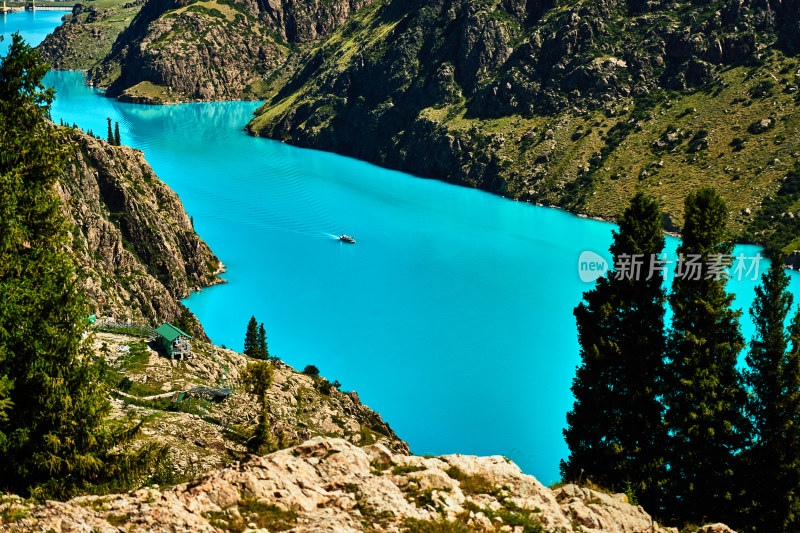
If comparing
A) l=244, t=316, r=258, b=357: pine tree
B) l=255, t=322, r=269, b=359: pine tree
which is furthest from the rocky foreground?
l=244, t=316, r=258, b=357: pine tree

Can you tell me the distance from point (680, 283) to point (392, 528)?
21.6 meters

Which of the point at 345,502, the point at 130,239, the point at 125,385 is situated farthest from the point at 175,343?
the point at 130,239

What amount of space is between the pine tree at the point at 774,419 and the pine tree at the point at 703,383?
92 centimetres

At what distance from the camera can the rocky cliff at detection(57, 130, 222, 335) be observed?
4109 inches

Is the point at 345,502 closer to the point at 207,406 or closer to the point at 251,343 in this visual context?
the point at 207,406

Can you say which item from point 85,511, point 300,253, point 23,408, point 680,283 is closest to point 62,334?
point 23,408

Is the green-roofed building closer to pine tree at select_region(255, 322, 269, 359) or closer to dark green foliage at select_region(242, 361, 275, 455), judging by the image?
dark green foliage at select_region(242, 361, 275, 455)

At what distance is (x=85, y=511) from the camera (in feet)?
63.1

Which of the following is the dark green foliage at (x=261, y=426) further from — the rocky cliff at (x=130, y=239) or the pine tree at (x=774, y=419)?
the rocky cliff at (x=130, y=239)

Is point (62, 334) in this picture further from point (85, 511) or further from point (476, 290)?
point (476, 290)

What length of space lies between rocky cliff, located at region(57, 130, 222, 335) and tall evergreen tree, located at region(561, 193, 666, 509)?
73.0 metres

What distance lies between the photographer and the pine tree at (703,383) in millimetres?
33781
